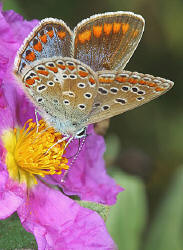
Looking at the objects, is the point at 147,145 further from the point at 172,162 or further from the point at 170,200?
the point at 170,200

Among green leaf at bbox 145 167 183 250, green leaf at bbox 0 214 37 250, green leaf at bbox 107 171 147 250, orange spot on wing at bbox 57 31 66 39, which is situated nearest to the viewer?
green leaf at bbox 0 214 37 250

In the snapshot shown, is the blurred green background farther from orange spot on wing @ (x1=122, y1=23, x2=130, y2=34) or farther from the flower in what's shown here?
orange spot on wing @ (x1=122, y1=23, x2=130, y2=34)

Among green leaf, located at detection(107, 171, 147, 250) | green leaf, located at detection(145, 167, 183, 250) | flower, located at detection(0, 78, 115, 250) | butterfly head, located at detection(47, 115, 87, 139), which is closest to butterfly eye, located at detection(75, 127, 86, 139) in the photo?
butterfly head, located at detection(47, 115, 87, 139)

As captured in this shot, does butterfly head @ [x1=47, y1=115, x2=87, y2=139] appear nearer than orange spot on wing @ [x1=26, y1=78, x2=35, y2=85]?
No

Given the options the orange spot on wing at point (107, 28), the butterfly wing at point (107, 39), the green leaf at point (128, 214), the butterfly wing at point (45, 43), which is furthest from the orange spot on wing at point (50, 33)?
the green leaf at point (128, 214)

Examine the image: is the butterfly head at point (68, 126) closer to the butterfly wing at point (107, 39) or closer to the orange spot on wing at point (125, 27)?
the butterfly wing at point (107, 39)

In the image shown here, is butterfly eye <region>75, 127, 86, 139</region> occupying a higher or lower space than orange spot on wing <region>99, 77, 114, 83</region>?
lower

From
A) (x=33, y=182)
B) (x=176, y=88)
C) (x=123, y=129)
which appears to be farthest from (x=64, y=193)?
(x=176, y=88)

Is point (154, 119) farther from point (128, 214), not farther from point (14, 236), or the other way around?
point (14, 236)
